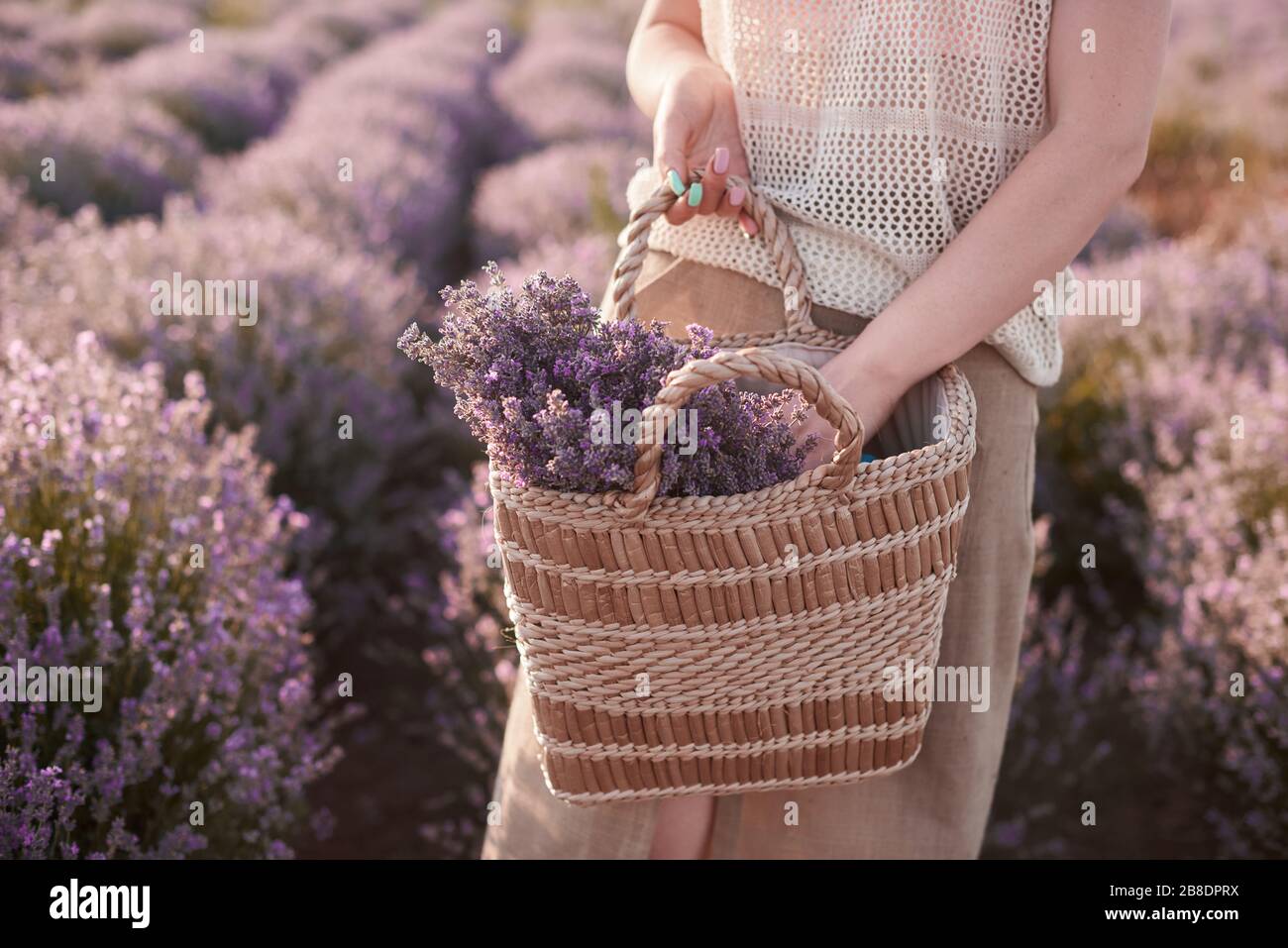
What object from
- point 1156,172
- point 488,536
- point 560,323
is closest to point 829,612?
point 560,323

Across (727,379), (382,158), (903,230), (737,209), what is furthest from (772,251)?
(382,158)

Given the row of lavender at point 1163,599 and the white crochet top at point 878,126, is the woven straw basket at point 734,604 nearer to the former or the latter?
the white crochet top at point 878,126

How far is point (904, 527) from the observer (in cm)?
138

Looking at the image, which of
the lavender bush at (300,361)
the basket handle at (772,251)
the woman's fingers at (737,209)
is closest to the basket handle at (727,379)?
the basket handle at (772,251)

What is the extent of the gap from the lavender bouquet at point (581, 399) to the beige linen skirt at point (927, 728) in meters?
0.35

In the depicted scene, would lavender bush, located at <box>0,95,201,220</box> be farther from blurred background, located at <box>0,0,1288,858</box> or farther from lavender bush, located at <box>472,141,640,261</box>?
lavender bush, located at <box>472,141,640,261</box>

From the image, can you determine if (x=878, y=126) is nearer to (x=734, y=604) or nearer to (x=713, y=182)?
(x=713, y=182)

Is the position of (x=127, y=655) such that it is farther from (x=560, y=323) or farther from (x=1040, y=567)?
(x=1040, y=567)

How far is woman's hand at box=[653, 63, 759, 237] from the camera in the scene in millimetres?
1587

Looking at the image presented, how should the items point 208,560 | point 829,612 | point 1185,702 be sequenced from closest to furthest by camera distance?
point 829,612 → point 208,560 → point 1185,702

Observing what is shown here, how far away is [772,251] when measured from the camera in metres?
1.62

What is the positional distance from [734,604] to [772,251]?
56 centimetres

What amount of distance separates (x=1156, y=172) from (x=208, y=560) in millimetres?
8781

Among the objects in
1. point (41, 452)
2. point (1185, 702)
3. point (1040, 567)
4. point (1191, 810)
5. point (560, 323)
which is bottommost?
point (1191, 810)
